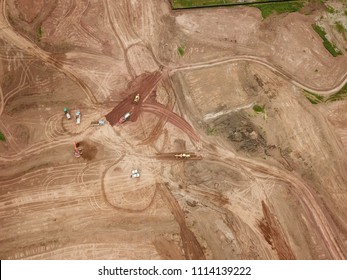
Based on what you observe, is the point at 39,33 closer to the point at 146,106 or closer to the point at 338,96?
the point at 146,106

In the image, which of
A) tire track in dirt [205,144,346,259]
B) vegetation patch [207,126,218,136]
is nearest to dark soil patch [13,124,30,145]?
tire track in dirt [205,144,346,259]

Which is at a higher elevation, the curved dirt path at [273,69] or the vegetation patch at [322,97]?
the curved dirt path at [273,69]

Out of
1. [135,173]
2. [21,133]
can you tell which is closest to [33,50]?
[21,133]

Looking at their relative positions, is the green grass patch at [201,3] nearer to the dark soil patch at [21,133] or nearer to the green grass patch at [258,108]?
the green grass patch at [258,108]

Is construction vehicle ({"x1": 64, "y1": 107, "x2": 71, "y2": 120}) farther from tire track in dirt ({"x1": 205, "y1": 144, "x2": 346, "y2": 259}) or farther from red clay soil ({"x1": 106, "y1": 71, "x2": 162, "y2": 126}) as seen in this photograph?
tire track in dirt ({"x1": 205, "y1": 144, "x2": 346, "y2": 259})

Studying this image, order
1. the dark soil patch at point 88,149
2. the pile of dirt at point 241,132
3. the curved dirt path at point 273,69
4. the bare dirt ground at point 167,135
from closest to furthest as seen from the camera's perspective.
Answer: the bare dirt ground at point 167,135
the dark soil patch at point 88,149
the pile of dirt at point 241,132
the curved dirt path at point 273,69

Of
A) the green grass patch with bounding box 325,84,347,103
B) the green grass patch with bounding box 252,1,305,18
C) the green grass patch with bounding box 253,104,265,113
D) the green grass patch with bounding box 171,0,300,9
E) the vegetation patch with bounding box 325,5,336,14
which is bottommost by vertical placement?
the green grass patch with bounding box 253,104,265,113

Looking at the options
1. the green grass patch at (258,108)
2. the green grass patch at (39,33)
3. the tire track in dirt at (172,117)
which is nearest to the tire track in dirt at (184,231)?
the tire track in dirt at (172,117)

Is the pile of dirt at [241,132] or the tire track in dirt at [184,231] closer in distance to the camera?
the tire track in dirt at [184,231]
